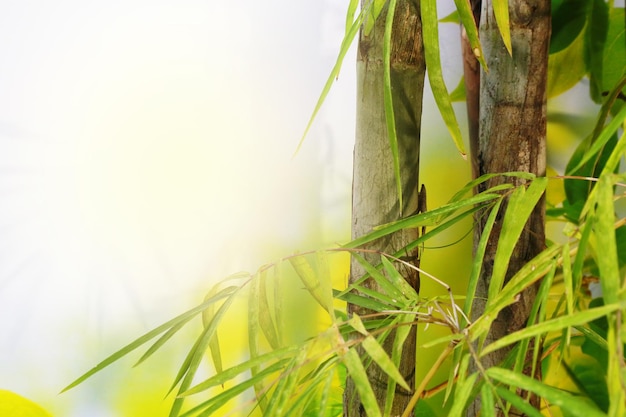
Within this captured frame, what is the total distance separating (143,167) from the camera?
0.85 meters

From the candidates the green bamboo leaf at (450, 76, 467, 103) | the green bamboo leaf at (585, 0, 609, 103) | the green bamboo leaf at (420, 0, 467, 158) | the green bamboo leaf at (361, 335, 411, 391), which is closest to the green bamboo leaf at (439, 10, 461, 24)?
the green bamboo leaf at (450, 76, 467, 103)

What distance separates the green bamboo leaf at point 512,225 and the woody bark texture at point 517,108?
17 cm

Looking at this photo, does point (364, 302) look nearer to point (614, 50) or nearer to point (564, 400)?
point (564, 400)

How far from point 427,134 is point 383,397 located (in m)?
0.45

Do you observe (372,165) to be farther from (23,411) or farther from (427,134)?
(23,411)

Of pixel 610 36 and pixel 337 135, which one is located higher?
pixel 610 36

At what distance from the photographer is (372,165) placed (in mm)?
696

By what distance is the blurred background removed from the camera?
81 centimetres

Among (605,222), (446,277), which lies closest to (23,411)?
(446,277)

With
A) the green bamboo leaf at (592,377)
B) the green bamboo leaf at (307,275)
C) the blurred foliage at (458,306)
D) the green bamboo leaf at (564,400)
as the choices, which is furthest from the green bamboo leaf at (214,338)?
the green bamboo leaf at (592,377)

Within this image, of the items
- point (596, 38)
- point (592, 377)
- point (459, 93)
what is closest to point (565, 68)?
point (596, 38)

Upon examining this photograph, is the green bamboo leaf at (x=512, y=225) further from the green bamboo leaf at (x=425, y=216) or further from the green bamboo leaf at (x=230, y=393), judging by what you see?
the green bamboo leaf at (x=230, y=393)

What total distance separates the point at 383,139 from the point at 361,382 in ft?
1.00

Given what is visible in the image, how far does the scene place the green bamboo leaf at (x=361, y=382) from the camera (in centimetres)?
47
